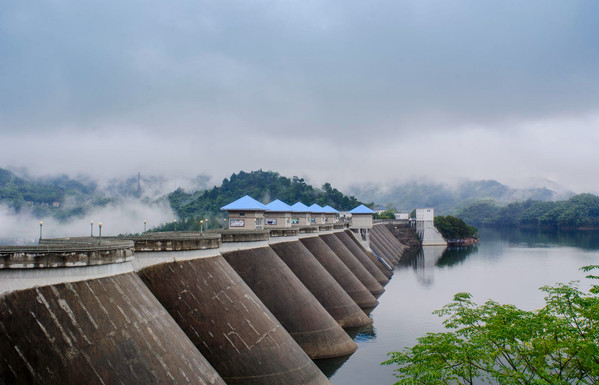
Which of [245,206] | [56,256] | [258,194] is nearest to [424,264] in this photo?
[245,206]

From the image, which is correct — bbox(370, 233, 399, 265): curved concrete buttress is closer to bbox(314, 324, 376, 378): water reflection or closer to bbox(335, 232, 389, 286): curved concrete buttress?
bbox(335, 232, 389, 286): curved concrete buttress

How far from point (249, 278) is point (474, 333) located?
44.1 ft

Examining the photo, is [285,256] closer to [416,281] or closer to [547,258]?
[416,281]

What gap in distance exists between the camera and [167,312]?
53.3 feet

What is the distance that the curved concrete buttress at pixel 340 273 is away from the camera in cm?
4247

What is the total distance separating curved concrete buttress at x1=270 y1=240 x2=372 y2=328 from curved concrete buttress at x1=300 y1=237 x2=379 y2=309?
611 cm

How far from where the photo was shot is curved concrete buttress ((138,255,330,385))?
1922 centimetres

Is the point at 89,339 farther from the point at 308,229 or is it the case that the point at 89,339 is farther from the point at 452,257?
the point at 452,257

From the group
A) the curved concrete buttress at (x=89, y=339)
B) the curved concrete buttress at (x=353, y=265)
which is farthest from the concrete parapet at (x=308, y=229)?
the curved concrete buttress at (x=89, y=339)

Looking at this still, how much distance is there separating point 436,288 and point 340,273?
17847 mm

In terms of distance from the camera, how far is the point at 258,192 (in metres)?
183

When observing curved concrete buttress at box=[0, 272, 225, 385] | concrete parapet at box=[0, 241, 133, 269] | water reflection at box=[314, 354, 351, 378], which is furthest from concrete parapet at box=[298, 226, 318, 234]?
concrete parapet at box=[0, 241, 133, 269]

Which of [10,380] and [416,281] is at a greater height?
[10,380]

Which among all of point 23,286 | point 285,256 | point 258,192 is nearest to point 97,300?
point 23,286
